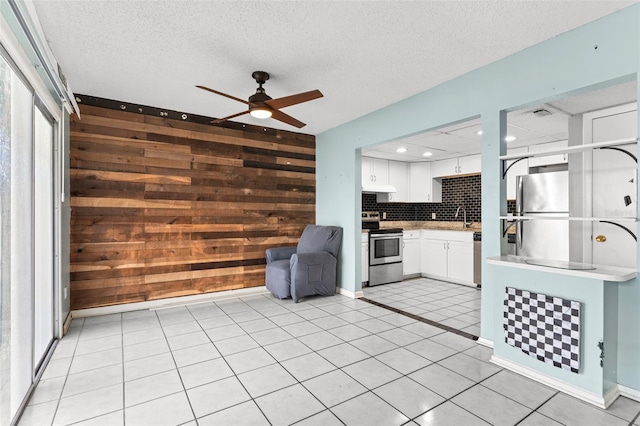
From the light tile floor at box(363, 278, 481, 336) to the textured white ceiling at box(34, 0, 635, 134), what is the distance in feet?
8.45

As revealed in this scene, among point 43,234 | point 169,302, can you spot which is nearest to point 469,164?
point 169,302

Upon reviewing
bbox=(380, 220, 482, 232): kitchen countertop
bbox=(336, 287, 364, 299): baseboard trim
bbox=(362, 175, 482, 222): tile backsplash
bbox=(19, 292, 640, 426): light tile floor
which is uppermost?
bbox=(362, 175, 482, 222): tile backsplash

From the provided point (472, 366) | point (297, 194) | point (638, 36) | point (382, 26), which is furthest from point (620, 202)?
point (297, 194)

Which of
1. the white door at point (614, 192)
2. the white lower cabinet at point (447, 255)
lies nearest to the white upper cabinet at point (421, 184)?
the white lower cabinet at point (447, 255)

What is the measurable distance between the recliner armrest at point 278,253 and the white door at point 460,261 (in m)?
2.75

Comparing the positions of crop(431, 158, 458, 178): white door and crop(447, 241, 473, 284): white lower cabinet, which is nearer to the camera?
crop(447, 241, 473, 284): white lower cabinet

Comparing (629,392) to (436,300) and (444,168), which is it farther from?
(444,168)

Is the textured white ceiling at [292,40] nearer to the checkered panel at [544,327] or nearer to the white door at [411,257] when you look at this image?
the checkered panel at [544,327]

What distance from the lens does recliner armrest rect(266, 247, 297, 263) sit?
4.81m

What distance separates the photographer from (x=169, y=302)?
13.8 ft

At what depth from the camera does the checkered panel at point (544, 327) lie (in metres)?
2.12

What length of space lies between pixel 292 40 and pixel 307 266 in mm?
2743

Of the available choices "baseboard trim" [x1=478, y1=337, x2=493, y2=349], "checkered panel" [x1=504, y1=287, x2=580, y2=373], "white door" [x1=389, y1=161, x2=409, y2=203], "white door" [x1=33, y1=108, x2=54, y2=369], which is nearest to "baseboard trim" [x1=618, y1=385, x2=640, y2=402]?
"checkered panel" [x1=504, y1=287, x2=580, y2=373]

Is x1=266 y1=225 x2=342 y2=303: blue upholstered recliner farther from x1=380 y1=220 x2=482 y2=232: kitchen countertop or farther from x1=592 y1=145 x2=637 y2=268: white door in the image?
x1=592 y1=145 x2=637 y2=268: white door
